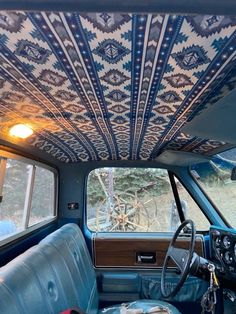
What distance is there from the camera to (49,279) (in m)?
1.45

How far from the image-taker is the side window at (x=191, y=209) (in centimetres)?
320

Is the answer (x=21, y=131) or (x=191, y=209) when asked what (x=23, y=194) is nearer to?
(x=21, y=131)

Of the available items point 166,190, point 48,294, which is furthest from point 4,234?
point 166,190

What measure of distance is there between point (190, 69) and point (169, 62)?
0.29 ft

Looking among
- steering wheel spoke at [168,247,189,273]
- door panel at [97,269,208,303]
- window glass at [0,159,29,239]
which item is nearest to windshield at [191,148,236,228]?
door panel at [97,269,208,303]

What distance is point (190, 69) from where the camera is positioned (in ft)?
3.31

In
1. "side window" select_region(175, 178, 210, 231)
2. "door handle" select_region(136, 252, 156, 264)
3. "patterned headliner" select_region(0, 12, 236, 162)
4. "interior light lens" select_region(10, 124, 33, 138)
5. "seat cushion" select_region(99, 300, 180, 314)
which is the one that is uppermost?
"interior light lens" select_region(10, 124, 33, 138)

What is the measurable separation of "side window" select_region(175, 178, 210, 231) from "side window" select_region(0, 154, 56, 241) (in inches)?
51.4

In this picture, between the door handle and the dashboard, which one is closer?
the dashboard

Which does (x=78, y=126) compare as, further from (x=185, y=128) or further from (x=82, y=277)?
(x=82, y=277)

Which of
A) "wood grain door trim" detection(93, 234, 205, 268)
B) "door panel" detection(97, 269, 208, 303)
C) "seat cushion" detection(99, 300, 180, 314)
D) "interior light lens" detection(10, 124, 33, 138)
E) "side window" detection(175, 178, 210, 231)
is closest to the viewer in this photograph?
"interior light lens" detection(10, 124, 33, 138)

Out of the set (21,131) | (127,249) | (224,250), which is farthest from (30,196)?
(224,250)

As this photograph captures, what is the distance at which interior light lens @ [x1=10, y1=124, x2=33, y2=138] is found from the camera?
6.01ft

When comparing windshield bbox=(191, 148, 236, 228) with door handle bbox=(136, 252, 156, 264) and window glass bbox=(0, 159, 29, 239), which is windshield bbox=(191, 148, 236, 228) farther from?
window glass bbox=(0, 159, 29, 239)
